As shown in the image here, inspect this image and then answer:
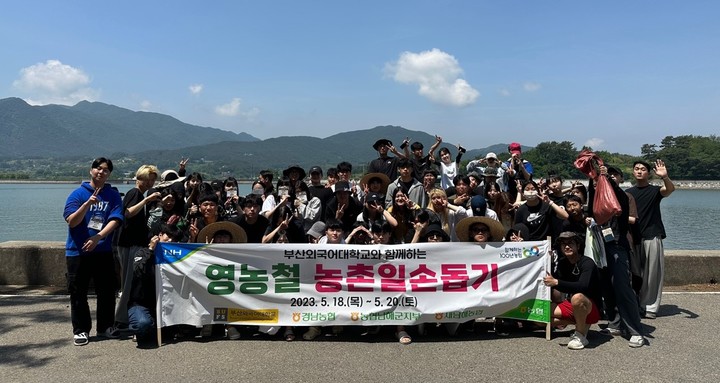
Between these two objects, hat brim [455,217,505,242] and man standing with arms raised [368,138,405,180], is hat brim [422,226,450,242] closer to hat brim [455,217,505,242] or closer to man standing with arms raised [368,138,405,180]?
hat brim [455,217,505,242]

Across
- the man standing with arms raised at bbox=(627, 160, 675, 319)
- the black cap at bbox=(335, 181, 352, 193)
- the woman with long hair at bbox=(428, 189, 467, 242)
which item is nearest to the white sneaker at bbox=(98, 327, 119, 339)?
the black cap at bbox=(335, 181, 352, 193)

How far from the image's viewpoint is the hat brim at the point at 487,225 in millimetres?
5555

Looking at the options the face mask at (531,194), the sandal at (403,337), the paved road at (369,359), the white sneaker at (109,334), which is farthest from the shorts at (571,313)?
the white sneaker at (109,334)

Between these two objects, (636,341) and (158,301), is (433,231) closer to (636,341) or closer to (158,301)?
(636,341)

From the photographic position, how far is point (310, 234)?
6188 millimetres

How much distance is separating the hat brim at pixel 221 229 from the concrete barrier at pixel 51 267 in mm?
3614

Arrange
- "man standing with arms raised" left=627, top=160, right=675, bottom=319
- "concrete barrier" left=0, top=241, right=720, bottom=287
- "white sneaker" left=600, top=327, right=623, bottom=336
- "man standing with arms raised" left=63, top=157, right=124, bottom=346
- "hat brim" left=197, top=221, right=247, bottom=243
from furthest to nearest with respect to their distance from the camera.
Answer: "concrete barrier" left=0, top=241, right=720, bottom=287, "man standing with arms raised" left=627, top=160, right=675, bottom=319, "hat brim" left=197, top=221, right=247, bottom=243, "white sneaker" left=600, top=327, right=623, bottom=336, "man standing with arms raised" left=63, top=157, right=124, bottom=346

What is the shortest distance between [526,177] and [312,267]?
4609 millimetres

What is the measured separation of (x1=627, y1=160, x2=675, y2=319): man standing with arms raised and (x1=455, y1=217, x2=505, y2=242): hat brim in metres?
2.05

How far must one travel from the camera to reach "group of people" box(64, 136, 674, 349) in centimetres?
510

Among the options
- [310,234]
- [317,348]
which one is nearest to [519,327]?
[317,348]

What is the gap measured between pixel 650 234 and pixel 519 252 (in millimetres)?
2243

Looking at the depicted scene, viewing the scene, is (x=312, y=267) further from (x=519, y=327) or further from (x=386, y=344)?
(x=519, y=327)

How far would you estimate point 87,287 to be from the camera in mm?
5250
